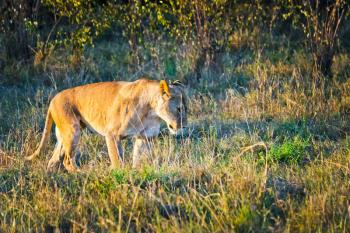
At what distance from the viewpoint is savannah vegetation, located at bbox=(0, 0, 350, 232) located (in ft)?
18.3

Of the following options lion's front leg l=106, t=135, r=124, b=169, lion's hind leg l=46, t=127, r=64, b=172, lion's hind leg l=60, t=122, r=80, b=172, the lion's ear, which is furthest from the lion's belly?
lion's hind leg l=46, t=127, r=64, b=172

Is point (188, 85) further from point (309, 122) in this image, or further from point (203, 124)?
point (309, 122)

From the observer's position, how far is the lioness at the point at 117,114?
7309 mm

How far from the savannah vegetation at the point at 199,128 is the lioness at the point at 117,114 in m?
0.21

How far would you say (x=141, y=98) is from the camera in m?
7.40

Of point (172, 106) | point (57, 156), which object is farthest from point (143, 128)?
point (57, 156)

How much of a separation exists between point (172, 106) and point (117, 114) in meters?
0.59

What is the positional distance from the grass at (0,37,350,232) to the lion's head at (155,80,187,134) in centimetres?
29

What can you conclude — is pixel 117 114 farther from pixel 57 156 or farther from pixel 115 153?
pixel 57 156

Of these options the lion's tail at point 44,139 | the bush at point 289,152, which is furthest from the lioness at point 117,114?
the bush at point 289,152

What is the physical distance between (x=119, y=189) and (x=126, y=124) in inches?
55.6

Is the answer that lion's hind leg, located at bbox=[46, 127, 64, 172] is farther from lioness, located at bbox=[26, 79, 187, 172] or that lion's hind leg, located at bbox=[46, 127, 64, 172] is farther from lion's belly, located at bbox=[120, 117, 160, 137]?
lion's belly, located at bbox=[120, 117, 160, 137]

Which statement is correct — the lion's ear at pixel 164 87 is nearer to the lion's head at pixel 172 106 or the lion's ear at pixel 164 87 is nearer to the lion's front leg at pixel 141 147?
the lion's head at pixel 172 106

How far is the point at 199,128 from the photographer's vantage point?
8.93 meters
